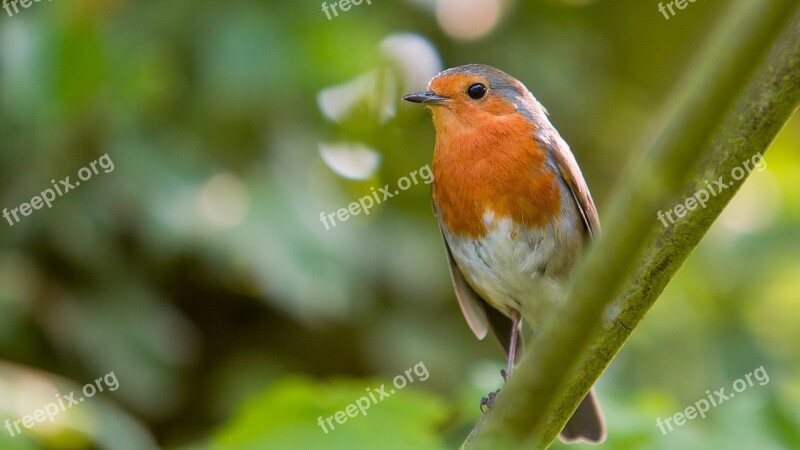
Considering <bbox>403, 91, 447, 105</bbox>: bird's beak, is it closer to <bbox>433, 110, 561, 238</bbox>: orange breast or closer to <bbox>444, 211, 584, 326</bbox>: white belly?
<bbox>433, 110, 561, 238</bbox>: orange breast

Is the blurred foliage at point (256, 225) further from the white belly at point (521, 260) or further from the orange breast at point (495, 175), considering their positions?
the orange breast at point (495, 175)

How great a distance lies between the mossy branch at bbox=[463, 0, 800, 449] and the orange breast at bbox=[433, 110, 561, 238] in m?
1.81

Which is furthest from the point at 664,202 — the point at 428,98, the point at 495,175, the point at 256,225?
the point at 256,225

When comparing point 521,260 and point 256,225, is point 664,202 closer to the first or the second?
point 521,260

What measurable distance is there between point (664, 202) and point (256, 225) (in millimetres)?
3269

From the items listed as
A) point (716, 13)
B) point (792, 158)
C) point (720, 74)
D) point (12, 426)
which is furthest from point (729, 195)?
point (716, 13)

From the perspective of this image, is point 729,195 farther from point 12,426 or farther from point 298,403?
point 12,426

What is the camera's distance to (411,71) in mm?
4777

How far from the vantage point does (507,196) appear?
309cm

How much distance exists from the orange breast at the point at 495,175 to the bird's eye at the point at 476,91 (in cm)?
17

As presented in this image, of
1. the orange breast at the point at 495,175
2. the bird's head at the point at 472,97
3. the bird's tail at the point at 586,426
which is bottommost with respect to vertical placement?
the bird's tail at the point at 586,426

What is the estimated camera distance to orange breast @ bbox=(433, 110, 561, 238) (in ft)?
10.1

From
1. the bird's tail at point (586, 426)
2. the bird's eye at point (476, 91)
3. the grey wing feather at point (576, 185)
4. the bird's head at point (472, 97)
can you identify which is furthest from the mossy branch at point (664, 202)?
the bird's eye at point (476, 91)

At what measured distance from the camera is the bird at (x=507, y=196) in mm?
3080
